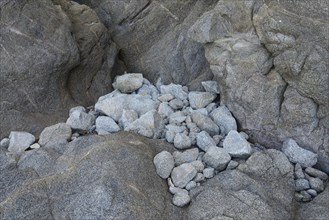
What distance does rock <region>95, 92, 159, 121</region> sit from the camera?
6.93 metres

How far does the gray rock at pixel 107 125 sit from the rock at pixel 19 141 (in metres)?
1.07

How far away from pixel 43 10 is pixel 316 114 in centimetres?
494

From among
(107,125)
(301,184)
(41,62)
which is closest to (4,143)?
(41,62)

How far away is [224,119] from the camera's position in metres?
6.79

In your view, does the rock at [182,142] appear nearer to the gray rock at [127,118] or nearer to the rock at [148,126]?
the rock at [148,126]

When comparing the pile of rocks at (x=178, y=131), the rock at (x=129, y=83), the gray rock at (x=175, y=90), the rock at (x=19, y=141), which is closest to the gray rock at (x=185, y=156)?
the pile of rocks at (x=178, y=131)

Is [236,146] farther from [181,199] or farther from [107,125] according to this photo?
[107,125]

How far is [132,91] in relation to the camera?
777 centimetres

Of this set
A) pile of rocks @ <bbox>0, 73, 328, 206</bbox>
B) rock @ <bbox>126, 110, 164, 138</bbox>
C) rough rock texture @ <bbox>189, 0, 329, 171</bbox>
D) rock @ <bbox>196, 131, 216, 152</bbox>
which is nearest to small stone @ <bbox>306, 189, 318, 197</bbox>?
pile of rocks @ <bbox>0, 73, 328, 206</bbox>

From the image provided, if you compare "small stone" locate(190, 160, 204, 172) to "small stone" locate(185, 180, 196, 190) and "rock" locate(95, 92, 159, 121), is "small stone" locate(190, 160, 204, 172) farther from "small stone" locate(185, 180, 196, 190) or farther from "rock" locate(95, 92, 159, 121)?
"rock" locate(95, 92, 159, 121)

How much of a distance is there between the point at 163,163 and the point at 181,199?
60 centimetres

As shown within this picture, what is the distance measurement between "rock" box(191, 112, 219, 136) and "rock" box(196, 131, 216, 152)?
1.04ft

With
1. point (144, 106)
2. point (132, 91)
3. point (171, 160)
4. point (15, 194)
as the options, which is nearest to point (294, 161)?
point (171, 160)

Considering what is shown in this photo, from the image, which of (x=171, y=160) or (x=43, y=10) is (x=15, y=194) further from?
(x=43, y=10)
